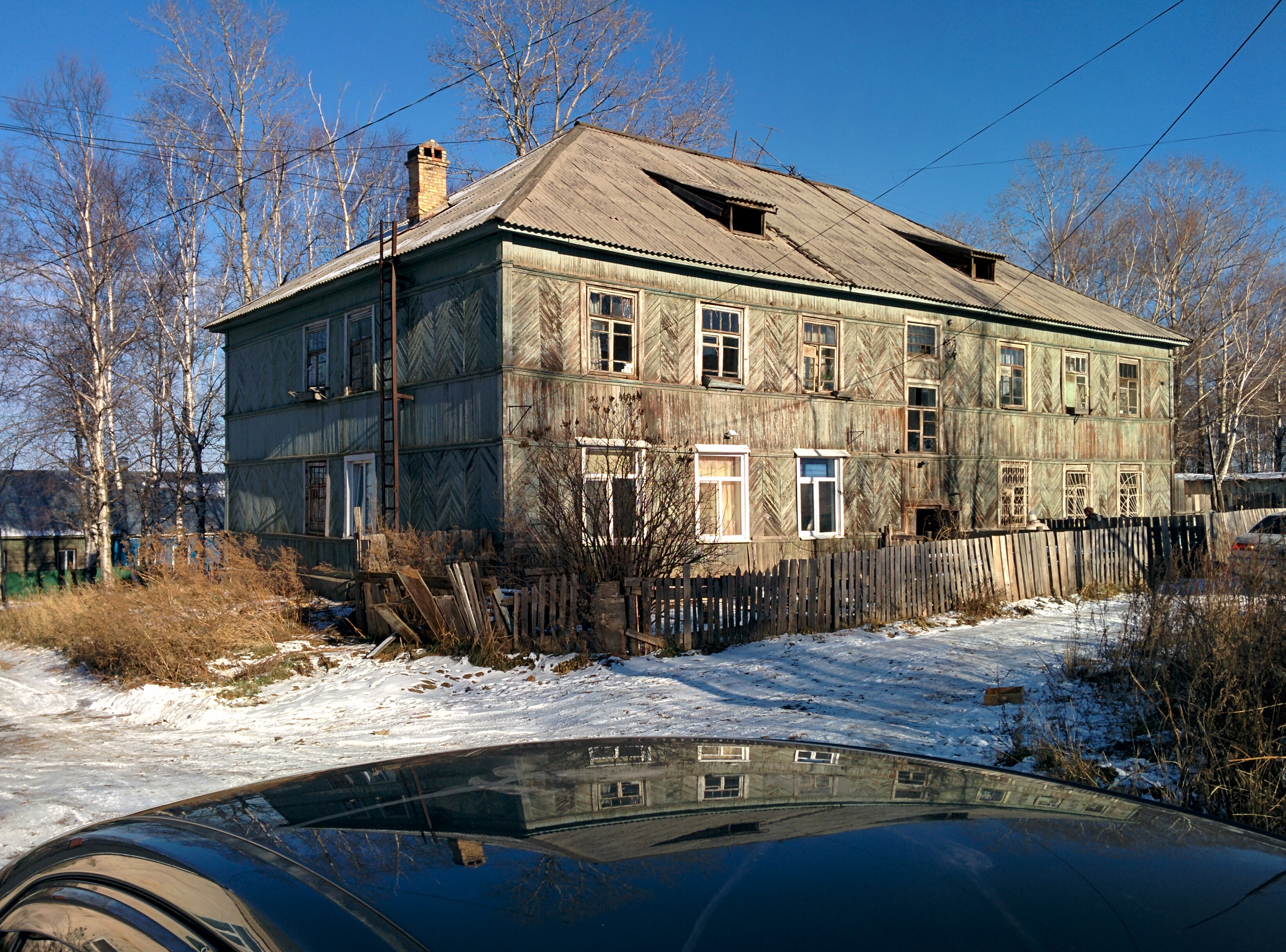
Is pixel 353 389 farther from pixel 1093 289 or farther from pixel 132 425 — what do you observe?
pixel 1093 289

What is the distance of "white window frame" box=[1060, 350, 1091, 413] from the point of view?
26.4m

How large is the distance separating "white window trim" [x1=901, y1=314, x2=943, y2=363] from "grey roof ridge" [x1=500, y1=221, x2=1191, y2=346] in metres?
0.45

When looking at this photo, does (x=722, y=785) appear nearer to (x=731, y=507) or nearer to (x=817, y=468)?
(x=731, y=507)

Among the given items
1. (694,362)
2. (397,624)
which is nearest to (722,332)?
(694,362)

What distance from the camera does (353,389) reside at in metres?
20.4

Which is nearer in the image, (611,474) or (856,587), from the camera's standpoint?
(611,474)

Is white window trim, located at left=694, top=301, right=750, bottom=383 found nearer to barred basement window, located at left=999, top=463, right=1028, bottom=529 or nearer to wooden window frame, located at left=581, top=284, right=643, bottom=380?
wooden window frame, located at left=581, top=284, right=643, bottom=380

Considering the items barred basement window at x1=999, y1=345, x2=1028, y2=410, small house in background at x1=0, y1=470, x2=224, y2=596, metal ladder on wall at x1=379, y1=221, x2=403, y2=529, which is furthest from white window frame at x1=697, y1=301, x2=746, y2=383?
small house in background at x1=0, y1=470, x2=224, y2=596

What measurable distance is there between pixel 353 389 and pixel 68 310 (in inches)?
531

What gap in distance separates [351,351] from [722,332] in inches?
323

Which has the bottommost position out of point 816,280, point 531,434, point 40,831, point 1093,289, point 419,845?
point 40,831

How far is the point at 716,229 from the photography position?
835 inches

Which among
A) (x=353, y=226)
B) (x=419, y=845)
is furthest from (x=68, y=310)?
(x=419, y=845)

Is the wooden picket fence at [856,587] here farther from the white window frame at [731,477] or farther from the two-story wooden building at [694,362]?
the white window frame at [731,477]
